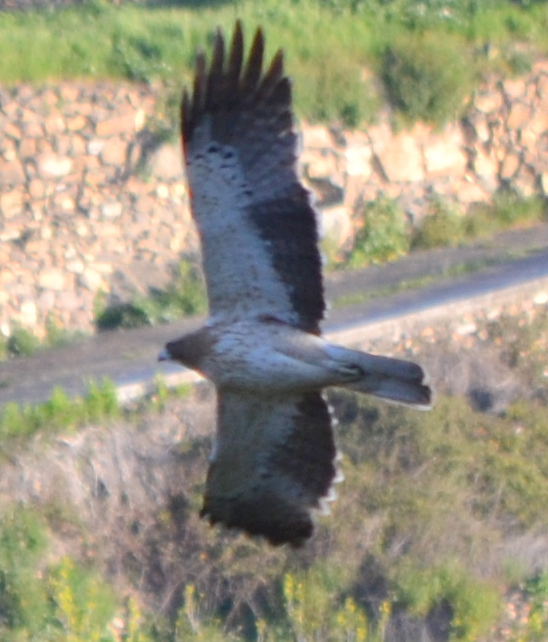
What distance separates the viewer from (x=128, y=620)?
11.0m

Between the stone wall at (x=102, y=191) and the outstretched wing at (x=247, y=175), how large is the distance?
7332 mm

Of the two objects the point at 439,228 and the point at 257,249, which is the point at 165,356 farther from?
the point at 439,228

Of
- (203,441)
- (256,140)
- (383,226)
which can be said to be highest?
(256,140)

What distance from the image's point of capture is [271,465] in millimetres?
7215

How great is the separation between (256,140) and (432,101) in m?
11.4

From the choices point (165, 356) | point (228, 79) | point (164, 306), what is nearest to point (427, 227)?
point (164, 306)

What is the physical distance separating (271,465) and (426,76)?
1115cm

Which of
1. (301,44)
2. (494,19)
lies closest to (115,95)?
(301,44)

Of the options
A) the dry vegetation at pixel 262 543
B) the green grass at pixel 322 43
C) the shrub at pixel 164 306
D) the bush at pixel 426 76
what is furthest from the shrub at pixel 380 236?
the dry vegetation at pixel 262 543

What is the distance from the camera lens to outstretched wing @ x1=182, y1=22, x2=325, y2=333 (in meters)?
6.40

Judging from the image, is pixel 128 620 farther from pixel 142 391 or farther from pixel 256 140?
pixel 256 140

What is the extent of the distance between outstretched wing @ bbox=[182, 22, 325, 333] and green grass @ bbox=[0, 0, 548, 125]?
29.2 feet

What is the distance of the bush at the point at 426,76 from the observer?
17.3 metres

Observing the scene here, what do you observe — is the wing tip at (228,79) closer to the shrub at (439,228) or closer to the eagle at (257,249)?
the eagle at (257,249)
